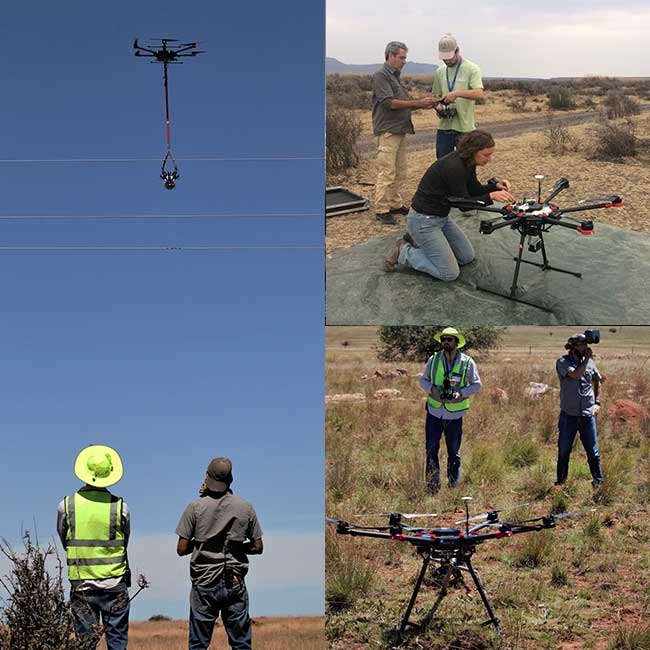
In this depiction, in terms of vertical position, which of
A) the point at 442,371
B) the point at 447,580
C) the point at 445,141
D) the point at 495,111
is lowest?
the point at 447,580

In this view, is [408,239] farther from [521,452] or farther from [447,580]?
[447,580]

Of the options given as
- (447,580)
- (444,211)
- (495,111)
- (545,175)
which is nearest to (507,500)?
(447,580)

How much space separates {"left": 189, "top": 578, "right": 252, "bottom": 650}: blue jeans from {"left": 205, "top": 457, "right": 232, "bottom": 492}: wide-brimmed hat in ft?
2.52

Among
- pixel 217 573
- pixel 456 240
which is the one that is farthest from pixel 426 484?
pixel 217 573

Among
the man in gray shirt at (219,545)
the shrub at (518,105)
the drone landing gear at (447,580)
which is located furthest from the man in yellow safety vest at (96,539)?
the shrub at (518,105)

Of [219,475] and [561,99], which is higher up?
Answer: [561,99]

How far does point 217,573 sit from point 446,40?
9273 millimetres

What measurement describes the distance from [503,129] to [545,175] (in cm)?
81

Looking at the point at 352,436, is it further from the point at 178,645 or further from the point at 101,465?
the point at 101,465

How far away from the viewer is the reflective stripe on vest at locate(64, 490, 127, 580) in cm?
1161

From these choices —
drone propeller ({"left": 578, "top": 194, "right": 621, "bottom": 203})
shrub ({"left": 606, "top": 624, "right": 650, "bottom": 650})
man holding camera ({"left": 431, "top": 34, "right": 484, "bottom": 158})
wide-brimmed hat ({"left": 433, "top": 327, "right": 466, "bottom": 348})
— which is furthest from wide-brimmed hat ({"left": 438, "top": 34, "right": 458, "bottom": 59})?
shrub ({"left": 606, "top": 624, "right": 650, "bottom": 650})

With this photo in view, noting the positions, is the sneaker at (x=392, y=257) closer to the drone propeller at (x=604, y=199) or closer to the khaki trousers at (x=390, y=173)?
the khaki trousers at (x=390, y=173)

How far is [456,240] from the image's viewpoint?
62.2 feet

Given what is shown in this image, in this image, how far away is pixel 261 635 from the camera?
20.4 m
